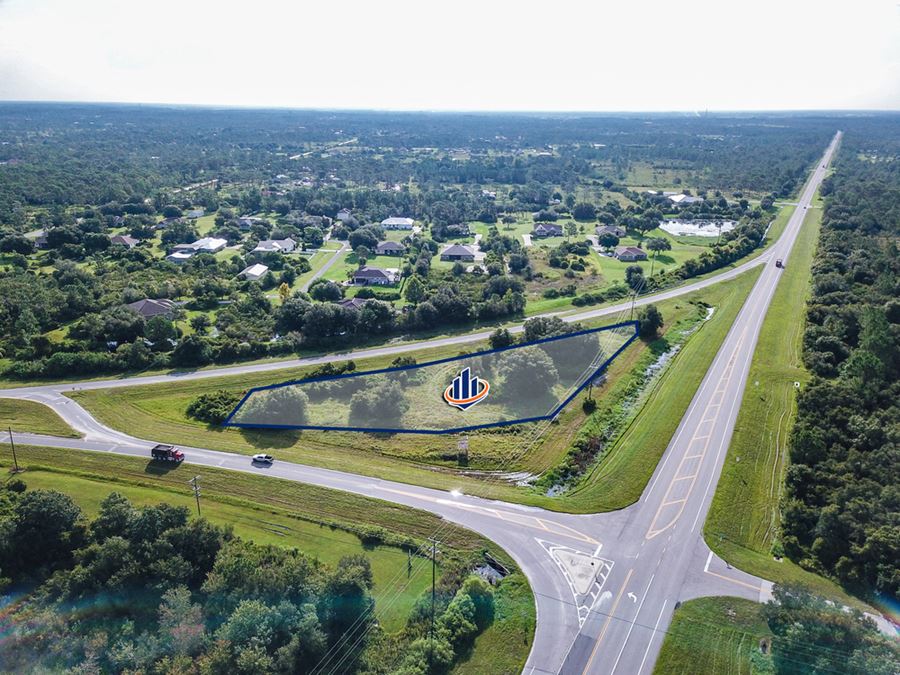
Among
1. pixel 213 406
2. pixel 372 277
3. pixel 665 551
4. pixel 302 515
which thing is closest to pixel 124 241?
pixel 372 277

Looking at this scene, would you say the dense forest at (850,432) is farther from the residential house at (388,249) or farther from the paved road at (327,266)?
the residential house at (388,249)

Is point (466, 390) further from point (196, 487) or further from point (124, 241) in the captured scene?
point (124, 241)

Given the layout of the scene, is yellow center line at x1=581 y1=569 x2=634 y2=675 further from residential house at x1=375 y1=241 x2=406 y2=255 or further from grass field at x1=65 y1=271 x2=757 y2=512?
residential house at x1=375 y1=241 x2=406 y2=255

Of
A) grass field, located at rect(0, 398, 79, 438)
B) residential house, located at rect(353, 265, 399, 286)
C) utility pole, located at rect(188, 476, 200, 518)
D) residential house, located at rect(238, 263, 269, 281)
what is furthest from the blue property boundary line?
residential house, located at rect(238, 263, 269, 281)

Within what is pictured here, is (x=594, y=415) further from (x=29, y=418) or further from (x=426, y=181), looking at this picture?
(x=426, y=181)

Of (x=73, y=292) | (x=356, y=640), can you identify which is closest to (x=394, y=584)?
(x=356, y=640)
